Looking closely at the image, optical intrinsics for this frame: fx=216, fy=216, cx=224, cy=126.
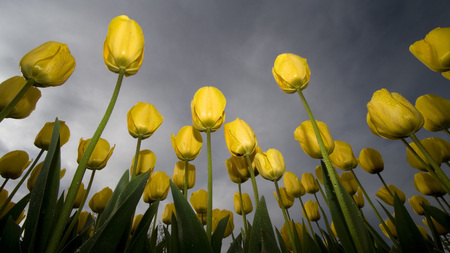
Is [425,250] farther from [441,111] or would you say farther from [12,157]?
[12,157]

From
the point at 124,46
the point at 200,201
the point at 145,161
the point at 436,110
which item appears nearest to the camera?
the point at 124,46

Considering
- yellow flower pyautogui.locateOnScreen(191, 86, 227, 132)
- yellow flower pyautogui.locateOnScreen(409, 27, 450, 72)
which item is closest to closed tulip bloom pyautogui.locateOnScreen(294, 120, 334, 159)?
yellow flower pyautogui.locateOnScreen(191, 86, 227, 132)

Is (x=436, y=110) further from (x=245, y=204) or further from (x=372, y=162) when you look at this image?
(x=245, y=204)

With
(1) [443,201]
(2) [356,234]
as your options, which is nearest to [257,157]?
(2) [356,234]

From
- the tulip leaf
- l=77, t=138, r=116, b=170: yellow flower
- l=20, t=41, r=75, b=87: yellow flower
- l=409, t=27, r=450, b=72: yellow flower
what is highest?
l=409, t=27, r=450, b=72: yellow flower

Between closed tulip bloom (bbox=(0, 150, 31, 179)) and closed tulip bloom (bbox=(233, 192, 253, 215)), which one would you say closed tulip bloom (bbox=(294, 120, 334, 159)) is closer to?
closed tulip bloom (bbox=(233, 192, 253, 215))

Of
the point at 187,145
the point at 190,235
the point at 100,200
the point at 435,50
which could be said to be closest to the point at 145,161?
the point at 187,145
